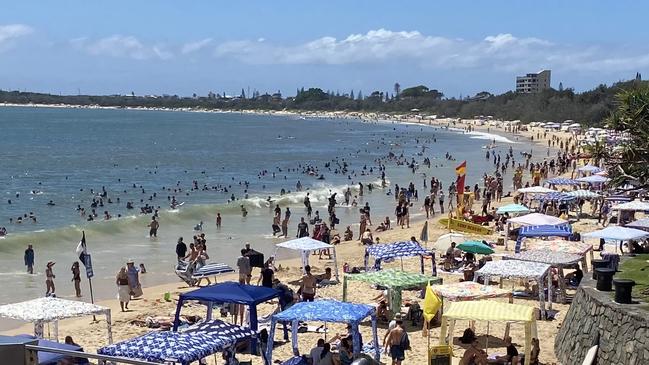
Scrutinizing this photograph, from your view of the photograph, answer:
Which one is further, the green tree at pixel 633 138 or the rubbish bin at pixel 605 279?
the green tree at pixel 633 138

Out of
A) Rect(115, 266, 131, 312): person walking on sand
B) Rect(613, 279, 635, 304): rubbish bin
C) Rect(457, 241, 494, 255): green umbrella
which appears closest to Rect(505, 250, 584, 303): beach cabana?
Rect(457, 241, 494, 255): green umbrella

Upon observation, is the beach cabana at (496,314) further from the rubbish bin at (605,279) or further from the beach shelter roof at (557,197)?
the beach shelter roof at (557,197)

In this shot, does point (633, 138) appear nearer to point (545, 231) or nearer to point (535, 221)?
point (545, 231)

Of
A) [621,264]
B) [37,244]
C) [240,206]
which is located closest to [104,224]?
[37,244]

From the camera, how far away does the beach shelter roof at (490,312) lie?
10508mm

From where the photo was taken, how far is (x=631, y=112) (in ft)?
36.2

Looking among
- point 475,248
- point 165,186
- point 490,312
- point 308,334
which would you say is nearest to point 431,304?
point 490,312

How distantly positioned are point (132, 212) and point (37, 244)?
8.85 meters

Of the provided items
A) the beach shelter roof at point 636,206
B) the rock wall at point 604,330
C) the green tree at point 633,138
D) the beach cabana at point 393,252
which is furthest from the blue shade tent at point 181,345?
the beach shelter roof at point 636,206

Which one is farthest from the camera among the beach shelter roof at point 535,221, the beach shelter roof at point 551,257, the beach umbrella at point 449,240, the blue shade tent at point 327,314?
the beach umbrella at point 449,240

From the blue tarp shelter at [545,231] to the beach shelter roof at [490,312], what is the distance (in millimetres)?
7904

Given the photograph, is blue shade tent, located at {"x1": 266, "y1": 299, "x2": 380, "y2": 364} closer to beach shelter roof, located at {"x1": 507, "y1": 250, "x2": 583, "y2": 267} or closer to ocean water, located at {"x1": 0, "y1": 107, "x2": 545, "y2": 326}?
beach shelter roof, located at {"x1": 507, "y1": 250, "x2": 583, "y2": 267}

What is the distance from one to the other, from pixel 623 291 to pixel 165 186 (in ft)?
140

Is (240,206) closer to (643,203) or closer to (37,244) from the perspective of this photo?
(37,244)
